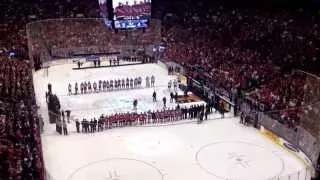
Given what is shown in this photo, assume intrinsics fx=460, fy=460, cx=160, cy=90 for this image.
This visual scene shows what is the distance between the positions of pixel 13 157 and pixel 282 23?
21.2 metres

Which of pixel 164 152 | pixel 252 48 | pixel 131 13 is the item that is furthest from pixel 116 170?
pixel 252 48

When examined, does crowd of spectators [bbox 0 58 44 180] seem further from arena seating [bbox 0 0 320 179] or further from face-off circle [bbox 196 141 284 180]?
face-off circle [bbox 196 141 284 180]

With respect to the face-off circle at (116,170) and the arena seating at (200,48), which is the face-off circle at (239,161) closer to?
the arena seating at (200,48)

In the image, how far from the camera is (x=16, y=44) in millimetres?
28266

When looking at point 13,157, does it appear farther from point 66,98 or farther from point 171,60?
point 171,60

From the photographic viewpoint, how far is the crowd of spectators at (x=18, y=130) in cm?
1179

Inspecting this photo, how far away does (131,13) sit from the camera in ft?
70.3

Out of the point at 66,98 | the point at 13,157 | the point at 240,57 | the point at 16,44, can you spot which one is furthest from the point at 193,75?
the point at 13,157

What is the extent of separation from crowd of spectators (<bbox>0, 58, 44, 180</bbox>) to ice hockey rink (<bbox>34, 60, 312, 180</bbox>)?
0.99 meters

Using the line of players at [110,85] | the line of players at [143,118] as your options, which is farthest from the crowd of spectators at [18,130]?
the line of players at [110,85]

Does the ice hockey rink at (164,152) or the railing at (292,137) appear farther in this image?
the ice hockey rink at (164,152)

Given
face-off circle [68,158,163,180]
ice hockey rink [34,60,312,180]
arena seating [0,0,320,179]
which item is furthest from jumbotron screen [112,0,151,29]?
face-off circle [68,158,163,180]

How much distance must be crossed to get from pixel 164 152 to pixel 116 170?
2.24 metres

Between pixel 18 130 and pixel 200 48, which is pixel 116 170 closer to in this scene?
pixel 18 130
